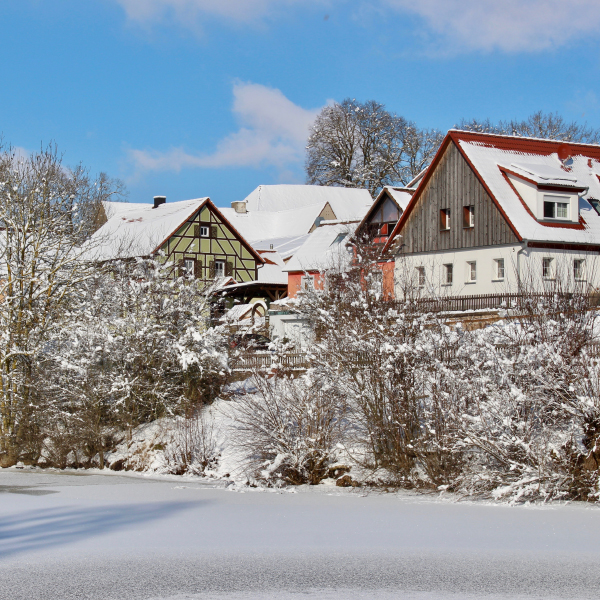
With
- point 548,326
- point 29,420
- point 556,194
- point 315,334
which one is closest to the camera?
point 548,326

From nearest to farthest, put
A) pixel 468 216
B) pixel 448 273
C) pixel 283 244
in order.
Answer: pixel 468 216 → pixel 448 273 → pixel 283 244

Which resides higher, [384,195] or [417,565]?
[384,195]

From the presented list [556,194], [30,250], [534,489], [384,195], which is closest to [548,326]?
[534,489]

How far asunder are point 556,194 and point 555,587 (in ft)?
91.7

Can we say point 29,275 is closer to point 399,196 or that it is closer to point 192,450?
point 192,450

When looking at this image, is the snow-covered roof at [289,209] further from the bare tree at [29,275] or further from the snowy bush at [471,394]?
the snowy bush at [471,394]

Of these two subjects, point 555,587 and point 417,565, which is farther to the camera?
point 417,565

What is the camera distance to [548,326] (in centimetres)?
1407

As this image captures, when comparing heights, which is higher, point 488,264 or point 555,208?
point 555,208

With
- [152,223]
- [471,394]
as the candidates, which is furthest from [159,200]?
[471,394]

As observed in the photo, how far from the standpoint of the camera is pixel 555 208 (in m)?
34.0

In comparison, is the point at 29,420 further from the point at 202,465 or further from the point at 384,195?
the point at 384,195

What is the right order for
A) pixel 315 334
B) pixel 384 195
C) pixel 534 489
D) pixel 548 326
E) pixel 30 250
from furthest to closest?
pixel 384 195
pixel 30 250
pixel 315 334
pixel 548 326
pixel 534 489

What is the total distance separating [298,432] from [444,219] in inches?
897
